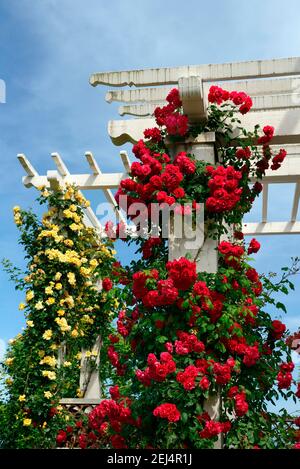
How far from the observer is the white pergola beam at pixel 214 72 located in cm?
492

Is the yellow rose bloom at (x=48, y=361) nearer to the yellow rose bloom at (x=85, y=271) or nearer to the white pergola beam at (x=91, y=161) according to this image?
the yellow rose bloom at (x=85, y=271)

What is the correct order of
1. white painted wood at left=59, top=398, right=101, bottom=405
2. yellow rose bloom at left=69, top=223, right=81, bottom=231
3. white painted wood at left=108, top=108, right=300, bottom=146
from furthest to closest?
yellow rose bloom at left=69, top=223, right=81, bottom=231
white painted wood at left=59, top=398, right=101, bottom=405
white painted wood at left=108, top=108, right=300, bottom=146

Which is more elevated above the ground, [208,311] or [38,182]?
[38,182]

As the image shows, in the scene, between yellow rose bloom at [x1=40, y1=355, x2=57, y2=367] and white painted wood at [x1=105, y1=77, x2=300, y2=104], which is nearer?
white painted wood at [x1=105, y1=77, x2=300, y2=104]

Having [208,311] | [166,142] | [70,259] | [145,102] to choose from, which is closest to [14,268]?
[70,259]

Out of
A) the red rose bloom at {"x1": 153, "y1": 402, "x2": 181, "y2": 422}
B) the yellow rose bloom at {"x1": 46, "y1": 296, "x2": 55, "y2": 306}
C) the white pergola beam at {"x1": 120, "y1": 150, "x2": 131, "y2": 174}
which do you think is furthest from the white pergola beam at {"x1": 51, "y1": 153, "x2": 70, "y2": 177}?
the red rose bloom at {"x1": 153, "y1": 402, "x2": 181, "y2": 422}

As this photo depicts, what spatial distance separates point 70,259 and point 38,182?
5.21 feet

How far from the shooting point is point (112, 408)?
13.6ft

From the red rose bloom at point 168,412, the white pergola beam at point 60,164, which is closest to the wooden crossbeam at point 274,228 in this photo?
the white pergola beam at point 60,164

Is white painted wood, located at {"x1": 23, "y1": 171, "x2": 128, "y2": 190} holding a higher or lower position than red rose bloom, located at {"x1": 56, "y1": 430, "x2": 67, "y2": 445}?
higher

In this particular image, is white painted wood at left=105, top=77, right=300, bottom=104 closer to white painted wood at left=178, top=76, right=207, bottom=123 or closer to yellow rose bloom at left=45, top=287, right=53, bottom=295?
white painted wood at left=178, top=76, right=207, bottom=123

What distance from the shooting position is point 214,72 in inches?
193

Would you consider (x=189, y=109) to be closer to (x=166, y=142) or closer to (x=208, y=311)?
(x=166, y=142)

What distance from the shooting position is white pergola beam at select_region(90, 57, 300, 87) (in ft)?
16.1
